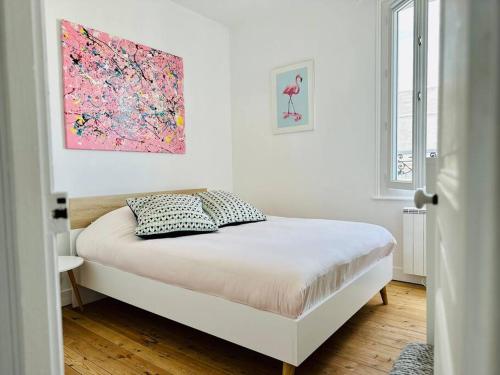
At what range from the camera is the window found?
263 cm

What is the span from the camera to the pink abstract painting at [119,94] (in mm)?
2525

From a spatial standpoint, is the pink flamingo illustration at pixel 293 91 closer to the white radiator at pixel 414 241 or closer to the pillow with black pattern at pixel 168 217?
the white radiator at pixel 414 241

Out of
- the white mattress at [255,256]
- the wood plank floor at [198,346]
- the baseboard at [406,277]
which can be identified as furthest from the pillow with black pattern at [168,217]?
the baseboard at [406,277]

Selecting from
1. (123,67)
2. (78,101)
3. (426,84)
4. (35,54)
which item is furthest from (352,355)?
(123,67)

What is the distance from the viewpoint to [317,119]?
336cm

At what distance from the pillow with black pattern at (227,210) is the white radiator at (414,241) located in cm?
125

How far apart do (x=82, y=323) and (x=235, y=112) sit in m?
2.75

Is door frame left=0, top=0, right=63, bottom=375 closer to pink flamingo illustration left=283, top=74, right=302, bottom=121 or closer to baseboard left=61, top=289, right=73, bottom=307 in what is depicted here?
baseboard left=61, top=289, right=73, bottom=307

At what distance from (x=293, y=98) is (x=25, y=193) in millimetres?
3241

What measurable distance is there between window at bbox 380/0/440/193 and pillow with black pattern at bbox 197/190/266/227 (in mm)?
1289

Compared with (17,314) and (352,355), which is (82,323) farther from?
(17,314)

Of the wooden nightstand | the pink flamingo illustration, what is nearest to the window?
the pink flamingo illustration

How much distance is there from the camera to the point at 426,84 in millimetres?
2650

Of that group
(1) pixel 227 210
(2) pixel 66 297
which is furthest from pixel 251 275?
(2) pixel 66 297
